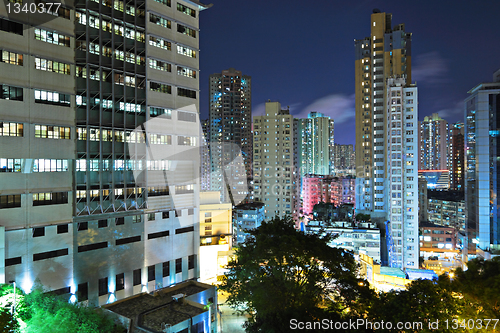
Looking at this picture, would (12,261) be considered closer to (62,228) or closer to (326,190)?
(62,228)

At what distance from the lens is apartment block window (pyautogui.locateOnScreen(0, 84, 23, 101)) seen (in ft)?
59.2

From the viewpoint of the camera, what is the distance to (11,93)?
18.3m

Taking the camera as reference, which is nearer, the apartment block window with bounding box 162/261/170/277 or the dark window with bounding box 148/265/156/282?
the dark window with bounding box 148/265/156/282

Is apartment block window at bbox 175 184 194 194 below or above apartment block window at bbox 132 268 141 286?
above

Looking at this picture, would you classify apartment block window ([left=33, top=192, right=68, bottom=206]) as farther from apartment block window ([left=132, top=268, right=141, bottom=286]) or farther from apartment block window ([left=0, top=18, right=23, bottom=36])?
apartment block window ([left=0, top=18, right=23, bottom=36])

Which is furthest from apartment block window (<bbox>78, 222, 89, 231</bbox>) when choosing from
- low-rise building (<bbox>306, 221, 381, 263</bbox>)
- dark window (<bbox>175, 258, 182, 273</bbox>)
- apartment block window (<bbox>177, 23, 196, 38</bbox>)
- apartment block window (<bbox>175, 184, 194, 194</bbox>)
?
low-rise building (<bbox>306, 221, 381, 263</bbox>)

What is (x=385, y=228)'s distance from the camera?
151ft

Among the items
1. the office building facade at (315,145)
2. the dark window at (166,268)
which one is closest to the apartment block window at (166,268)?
the dark window at (166,268)

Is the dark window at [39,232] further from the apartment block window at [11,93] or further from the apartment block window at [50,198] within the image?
the apartment block window at [11,93]

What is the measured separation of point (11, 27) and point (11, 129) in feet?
20.1

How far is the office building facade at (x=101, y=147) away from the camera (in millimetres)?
18703

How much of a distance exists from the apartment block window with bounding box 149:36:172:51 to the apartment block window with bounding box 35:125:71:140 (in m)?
9.78

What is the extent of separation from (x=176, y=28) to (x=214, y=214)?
20801 millimetres

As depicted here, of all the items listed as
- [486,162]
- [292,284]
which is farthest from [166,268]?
[486,162]
